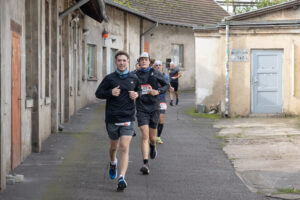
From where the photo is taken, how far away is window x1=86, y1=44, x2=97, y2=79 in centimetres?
2514

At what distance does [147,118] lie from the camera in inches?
363

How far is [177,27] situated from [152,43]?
281 cm

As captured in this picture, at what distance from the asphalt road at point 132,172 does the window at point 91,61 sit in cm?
1098

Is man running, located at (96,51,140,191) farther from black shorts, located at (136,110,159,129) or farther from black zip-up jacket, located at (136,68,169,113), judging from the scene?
black zip-up jacket, located at (136,68,169,113)

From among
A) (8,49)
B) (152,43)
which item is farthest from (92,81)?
(8,49)

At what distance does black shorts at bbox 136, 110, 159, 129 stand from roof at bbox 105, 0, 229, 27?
2402 cm

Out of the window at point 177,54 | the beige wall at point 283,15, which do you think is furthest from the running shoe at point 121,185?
the window at point 177,54

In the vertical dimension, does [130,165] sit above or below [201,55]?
below

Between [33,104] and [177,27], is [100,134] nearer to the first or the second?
[33,104]

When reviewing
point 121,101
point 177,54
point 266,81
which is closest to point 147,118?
point 121,101

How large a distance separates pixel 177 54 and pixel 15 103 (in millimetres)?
29220

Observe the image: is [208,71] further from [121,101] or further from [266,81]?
[121,101]

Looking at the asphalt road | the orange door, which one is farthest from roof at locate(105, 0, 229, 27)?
the orange door

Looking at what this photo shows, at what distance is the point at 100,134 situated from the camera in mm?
14156
